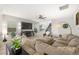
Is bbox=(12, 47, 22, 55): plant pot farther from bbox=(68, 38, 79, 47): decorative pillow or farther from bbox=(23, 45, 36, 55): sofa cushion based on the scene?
bbox=(68, 38, 79, 47): decorative pillow

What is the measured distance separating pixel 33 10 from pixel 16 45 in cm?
62

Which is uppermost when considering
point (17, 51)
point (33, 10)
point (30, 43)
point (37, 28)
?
point (33, 10)

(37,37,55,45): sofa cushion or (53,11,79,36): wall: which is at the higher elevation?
(53,11,79,36): wall

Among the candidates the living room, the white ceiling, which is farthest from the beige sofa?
the white ceiling

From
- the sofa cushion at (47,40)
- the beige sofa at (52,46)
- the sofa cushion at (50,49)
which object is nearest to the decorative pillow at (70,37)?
the beige sofa at (52,46)

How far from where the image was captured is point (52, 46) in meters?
1.99

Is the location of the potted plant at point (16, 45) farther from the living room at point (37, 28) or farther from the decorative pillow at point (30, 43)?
the decorative pillow at point (30, 43)

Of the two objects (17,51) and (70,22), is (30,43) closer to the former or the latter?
(17,51)

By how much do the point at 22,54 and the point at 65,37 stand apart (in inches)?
29.3

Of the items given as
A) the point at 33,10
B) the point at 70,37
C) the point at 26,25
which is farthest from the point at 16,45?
the point at 70,37

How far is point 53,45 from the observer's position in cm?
199

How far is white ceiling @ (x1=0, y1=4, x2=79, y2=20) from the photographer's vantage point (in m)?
1.99
